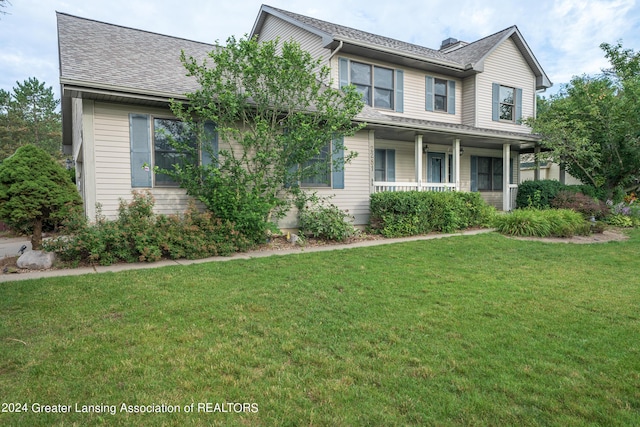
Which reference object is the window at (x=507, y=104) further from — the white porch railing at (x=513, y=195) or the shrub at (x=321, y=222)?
the shrub at (x=321, y=222)

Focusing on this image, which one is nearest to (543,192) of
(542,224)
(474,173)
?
(474,173)

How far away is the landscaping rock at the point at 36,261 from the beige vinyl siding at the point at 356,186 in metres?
5.97

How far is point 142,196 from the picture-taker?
7.11m

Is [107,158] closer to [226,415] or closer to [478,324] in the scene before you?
[226,415]

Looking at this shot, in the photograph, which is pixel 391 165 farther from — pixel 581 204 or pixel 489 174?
pixel 581 204

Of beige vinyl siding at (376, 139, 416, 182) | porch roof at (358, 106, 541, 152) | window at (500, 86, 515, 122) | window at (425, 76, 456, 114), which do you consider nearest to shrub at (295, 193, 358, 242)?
porch roof at (358, 106, 541, 152)

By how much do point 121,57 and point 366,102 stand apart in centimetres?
711

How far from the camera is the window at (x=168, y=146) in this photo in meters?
7.87

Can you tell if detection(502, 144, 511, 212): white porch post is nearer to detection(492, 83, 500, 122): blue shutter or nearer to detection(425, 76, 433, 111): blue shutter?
detection(492, 83, 500, 122): blue shutter

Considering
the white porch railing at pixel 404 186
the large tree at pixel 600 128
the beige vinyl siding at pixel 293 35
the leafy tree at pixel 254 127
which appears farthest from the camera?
the large tree at pixel 600 128

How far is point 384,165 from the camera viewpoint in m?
13.0

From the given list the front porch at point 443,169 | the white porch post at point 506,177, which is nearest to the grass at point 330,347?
the front porch at point 443,169

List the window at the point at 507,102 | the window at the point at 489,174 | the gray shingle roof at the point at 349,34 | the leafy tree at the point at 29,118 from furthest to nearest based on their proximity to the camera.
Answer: the leafy tree at the point at 29,118
the window at the point at 489,174
the window at the point at 507,102
the gray shingle roof at the point at 349,34

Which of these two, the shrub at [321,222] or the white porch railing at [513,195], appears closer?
the shrub at [321,222]
